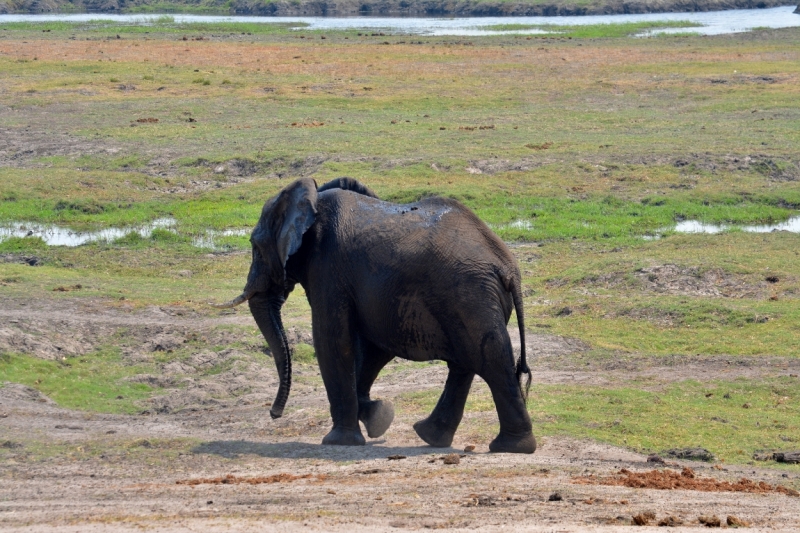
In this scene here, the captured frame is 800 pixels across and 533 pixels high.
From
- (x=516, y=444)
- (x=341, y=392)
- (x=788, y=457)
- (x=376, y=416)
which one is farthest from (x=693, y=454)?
(x=341, y=392)

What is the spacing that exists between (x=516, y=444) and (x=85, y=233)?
13445mm

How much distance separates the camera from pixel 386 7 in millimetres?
99750

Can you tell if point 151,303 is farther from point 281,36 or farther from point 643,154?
point 281,36

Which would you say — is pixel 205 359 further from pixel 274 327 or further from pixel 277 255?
pixel 277 255

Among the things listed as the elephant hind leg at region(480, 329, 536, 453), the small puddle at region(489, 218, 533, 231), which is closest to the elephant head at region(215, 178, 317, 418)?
the elephant hind leg at region(480, 329, 536, 453)

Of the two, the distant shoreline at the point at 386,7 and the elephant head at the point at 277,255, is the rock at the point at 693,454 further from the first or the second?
the distant shoreline at the point at 386,7

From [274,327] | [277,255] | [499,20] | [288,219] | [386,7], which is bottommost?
[274,327]

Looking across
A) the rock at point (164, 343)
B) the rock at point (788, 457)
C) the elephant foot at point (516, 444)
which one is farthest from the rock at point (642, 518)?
the rock at point (164, 343)

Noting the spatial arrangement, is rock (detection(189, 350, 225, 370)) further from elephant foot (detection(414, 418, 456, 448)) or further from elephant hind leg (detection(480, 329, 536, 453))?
elephant hind leg (detection(480, 329, 536, 453))

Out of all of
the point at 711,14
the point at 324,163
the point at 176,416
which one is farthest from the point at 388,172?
the point at 711,14

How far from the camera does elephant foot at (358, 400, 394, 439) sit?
10.8 metres

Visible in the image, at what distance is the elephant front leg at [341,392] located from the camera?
10.4 meters

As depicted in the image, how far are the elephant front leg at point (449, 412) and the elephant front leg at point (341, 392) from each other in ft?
2.14

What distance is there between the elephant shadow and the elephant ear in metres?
1.58
